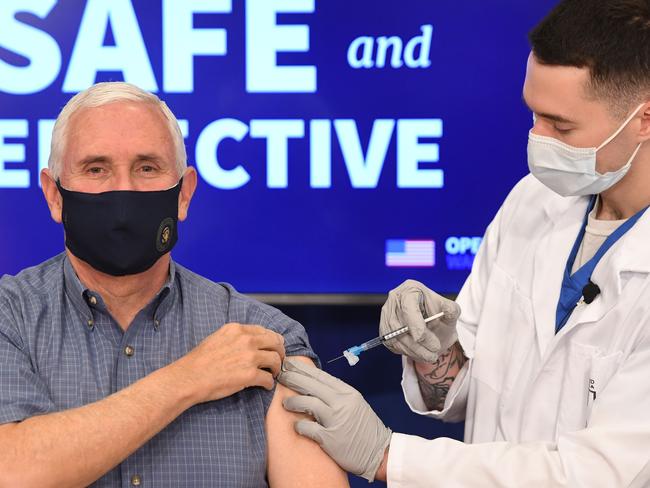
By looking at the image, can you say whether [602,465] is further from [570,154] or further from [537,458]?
[570,154]

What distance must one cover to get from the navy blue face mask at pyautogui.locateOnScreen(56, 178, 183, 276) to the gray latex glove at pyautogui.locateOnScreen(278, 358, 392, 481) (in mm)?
370

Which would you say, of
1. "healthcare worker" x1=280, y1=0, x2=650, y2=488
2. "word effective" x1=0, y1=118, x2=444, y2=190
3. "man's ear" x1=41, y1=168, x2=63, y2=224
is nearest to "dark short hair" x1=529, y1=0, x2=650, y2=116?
"healthcare worker" x1=280, y1=0, x2=650, y2=488

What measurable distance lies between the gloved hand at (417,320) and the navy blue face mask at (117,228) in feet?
1.86

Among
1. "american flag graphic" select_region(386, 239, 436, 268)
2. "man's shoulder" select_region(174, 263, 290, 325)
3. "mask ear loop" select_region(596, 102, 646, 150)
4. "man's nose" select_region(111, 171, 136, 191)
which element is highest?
"mask ear loop" select_region(596, 102, 646, 150)

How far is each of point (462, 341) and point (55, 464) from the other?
104 cm

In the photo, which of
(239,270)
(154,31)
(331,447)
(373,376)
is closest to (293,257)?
(239,270)

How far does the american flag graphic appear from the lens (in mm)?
3047

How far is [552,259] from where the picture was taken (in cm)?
215

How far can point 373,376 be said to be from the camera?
3.27 metres

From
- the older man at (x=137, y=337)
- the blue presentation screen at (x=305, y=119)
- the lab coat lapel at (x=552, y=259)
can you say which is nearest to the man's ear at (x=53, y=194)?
the older man at (x=137, y=337)

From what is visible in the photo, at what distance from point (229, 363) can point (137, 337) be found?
0.71 feet

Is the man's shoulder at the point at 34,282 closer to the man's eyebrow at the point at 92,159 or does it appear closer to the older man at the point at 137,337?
the older man at the point at 137,337

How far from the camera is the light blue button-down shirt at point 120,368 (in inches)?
68.8

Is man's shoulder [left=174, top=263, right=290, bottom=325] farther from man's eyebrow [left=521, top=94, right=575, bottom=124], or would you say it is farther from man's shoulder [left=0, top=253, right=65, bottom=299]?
man's eyebrow [left=521, top=94, right=575, bottom=124]
